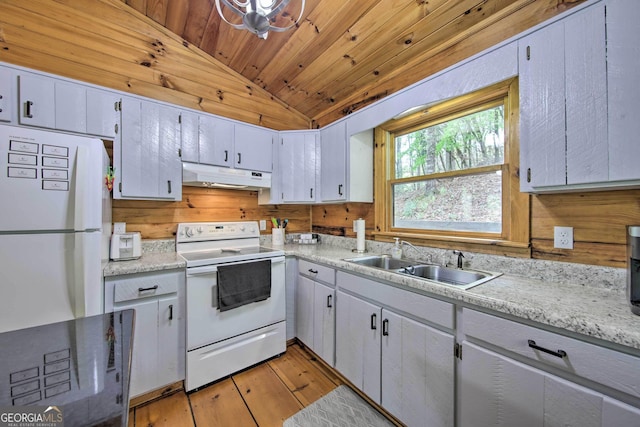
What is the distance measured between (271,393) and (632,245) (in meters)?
2.13

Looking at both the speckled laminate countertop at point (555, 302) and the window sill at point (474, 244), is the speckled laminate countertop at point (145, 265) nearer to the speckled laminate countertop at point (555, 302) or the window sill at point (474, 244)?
the speckled laminate countertop at point (555, 302)

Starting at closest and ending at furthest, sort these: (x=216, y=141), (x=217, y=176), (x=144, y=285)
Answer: (x=144, y=285) < (x=217, y=176) < (x=216, y=141)

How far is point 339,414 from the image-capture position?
167 centimetres

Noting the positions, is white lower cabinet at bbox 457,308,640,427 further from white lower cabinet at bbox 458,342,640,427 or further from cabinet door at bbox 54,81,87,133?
cabinet door at bbox 54,81,87,133

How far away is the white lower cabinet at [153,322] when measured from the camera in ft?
5.51

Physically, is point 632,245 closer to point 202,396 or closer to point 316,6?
point 316,6

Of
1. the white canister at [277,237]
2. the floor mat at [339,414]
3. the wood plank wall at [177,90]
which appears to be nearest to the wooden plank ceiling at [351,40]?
the wood plank wall at [177,90]

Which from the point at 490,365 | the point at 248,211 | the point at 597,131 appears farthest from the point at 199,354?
the point at 597,131

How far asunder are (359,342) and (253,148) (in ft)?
6.51

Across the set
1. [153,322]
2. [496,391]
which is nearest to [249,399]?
[153,322]

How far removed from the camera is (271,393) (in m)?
1.86

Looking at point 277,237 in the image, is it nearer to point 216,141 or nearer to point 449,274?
point 216,141

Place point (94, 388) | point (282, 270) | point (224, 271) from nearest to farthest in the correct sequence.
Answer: point (94, 388), point (224, 271), point (282, 270)

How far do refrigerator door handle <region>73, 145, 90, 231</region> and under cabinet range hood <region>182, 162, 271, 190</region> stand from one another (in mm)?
806
